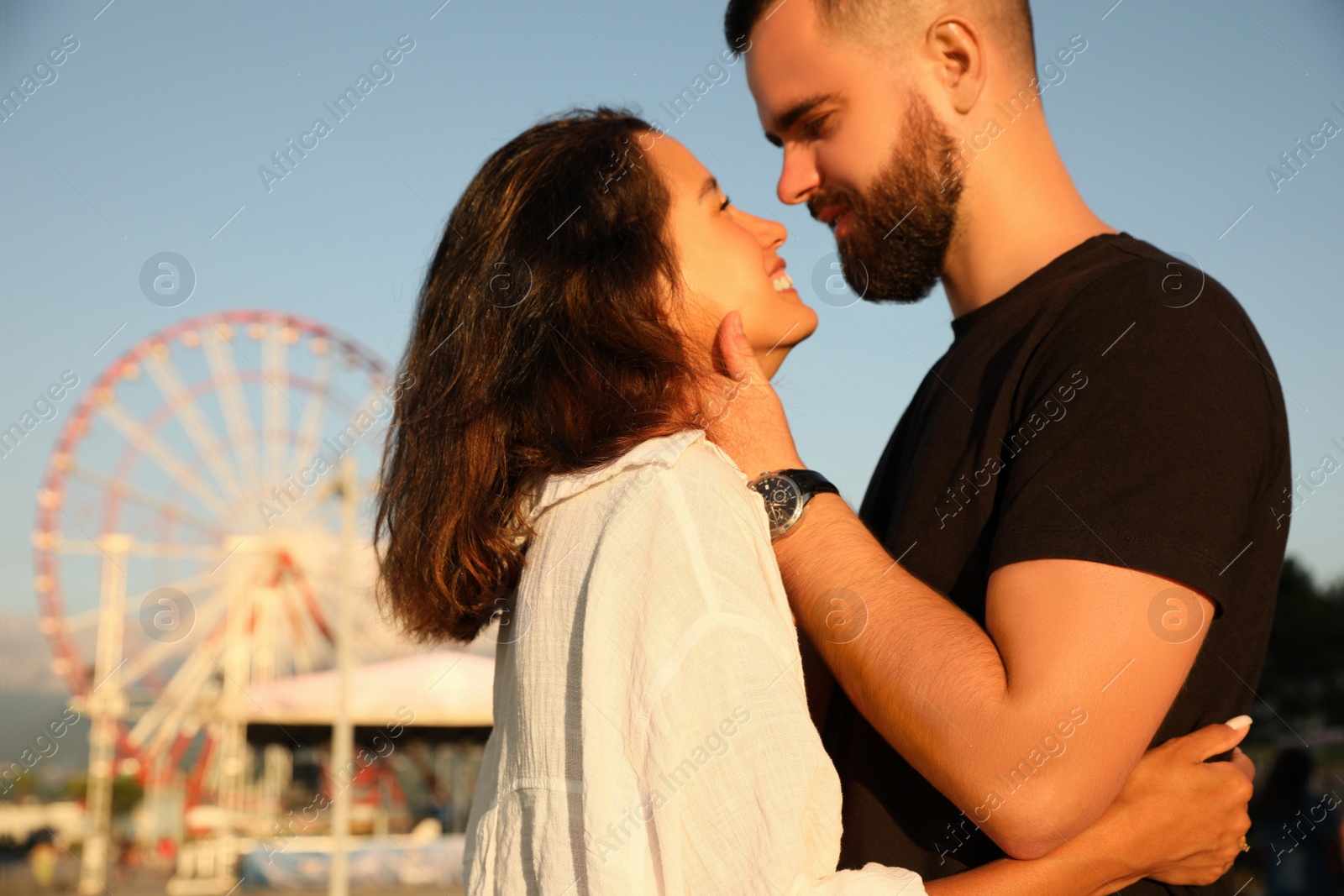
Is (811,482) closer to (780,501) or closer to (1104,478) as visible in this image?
(780,501)

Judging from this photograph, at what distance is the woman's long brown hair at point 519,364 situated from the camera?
158 centimetres

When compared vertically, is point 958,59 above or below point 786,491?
above

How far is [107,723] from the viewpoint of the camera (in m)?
19.6

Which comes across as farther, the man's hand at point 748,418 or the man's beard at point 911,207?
the man's beard at point 911,207

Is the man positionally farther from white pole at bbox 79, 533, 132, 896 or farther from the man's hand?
white pole at bbox 79, 533, 132, 896

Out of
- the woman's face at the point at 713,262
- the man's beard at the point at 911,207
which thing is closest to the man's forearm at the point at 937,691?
the woman's face at the point at 713,262

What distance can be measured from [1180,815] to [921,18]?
1679 millimetres

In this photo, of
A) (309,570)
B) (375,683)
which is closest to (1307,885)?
(375,683)

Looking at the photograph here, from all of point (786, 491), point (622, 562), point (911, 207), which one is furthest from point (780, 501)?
point (911, 207)

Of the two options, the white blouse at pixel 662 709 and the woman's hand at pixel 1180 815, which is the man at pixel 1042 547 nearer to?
the woman's hand at pixel 1180 815

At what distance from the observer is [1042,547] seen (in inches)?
56.4

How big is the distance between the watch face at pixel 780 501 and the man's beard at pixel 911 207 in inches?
35.1

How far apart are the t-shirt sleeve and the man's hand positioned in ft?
1.14

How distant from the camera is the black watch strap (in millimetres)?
1639
